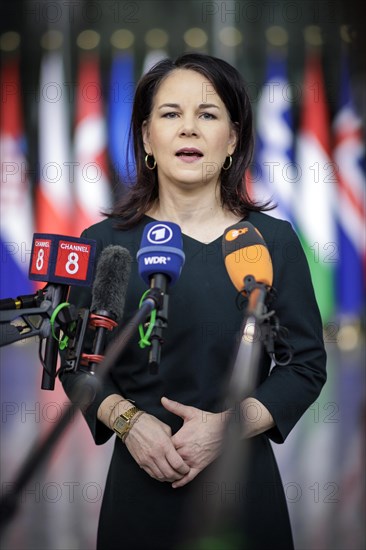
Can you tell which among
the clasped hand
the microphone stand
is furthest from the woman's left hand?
the microphone stand

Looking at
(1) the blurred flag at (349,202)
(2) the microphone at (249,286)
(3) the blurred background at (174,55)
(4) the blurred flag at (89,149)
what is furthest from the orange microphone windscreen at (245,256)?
(1) the blurred flag at (349,202)

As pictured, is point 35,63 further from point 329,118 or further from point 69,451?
point 69,451

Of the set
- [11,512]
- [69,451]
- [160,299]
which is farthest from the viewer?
[69,451]

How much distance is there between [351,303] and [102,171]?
2827mm

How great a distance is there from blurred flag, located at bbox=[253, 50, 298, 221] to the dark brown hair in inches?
243

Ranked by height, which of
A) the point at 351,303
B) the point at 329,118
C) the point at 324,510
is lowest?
the point at 324,510

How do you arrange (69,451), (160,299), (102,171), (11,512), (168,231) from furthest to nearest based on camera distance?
(102,171)
(69,451)
(168,231)
(160,299)
(11,512)

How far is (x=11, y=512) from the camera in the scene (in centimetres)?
81

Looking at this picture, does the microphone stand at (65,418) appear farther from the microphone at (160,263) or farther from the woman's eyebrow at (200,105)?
the woman's eyebrow at (200,105)

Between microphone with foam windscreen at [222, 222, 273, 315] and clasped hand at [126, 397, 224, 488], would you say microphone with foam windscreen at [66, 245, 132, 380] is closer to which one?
microphone with foam windscreen at [222, 222, 273, 315]

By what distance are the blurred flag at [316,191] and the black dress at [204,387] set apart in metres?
6.57

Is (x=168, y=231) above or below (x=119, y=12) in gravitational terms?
below

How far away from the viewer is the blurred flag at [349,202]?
27.3 feet

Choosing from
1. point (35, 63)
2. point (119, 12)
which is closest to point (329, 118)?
point (119, 12)
